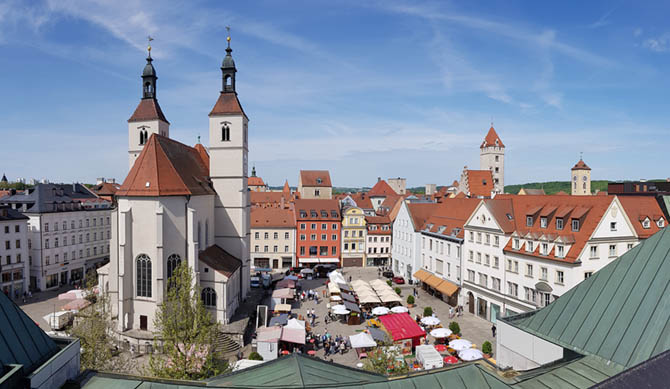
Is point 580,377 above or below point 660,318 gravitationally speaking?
below

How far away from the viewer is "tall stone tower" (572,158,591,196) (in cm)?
9925

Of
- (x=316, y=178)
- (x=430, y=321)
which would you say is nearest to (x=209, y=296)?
(x=430, y=321)

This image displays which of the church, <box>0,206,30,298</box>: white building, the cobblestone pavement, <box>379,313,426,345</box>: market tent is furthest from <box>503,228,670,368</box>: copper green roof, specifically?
<box>0,206,30,298</box>: white building

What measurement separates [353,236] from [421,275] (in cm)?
1686

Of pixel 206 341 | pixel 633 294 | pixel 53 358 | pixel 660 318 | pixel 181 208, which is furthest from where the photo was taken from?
pixel 181 208

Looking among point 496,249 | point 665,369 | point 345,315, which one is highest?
point 665,369

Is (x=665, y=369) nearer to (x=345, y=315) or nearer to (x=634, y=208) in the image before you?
(x=345, y=315)

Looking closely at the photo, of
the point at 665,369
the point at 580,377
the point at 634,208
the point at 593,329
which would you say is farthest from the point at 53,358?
the point at 634,208

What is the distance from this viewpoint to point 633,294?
35.2 feet

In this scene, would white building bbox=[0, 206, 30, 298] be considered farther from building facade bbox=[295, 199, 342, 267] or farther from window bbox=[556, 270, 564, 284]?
window bbox=[556, 270, 564, 284]

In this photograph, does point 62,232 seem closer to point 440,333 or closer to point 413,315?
point 413,315

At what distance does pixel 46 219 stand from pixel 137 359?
2920 cm

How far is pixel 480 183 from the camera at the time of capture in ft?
260

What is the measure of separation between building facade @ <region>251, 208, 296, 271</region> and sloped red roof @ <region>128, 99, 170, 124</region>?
22813mm
